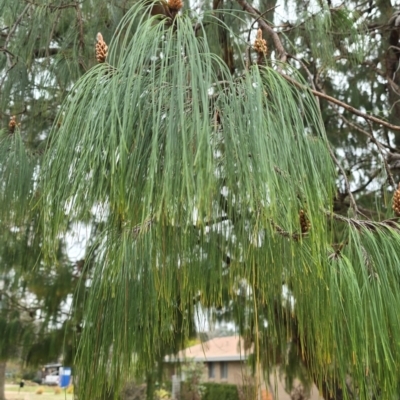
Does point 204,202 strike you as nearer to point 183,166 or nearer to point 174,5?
point 183,166

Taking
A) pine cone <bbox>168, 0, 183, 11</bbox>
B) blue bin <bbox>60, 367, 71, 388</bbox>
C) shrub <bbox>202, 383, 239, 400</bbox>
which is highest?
shrub <bbox>202, 383, 239, 400</bbox>

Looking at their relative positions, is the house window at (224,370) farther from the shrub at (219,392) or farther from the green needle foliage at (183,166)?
the green needle foliage at (183,166)

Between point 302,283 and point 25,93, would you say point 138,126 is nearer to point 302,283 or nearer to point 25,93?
point 302,283

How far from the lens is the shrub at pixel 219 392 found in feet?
24.3

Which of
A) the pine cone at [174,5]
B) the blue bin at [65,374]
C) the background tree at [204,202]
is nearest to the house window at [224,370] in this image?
the blue bin at [65,374]

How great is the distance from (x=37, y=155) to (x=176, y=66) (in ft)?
2.32

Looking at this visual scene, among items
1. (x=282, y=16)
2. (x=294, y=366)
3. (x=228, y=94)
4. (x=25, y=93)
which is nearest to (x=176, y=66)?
(x=228, y=94)

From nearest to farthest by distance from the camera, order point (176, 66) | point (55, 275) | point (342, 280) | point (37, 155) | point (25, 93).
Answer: point (176, 66) → point (342, 280) → point (37, 155) → point (25, 93) → point (55, 275)

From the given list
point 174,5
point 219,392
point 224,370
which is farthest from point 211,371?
point 174,5

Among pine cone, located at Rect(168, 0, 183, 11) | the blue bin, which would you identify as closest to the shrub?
the blue bin

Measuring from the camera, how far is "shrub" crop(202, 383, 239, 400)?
24.3ft

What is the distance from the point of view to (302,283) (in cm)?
71

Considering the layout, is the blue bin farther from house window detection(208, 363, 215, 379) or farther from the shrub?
house window detection(208, 363, 215, 379)

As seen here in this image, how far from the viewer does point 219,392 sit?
7.64 m
